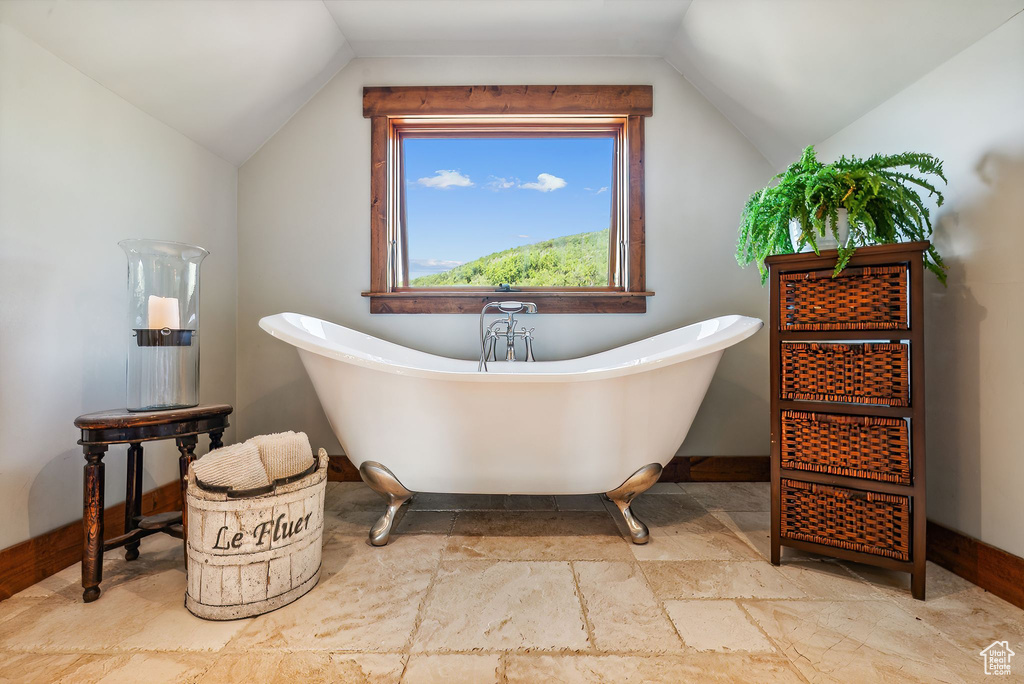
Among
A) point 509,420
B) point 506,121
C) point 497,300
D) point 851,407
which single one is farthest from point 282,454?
point 506,121

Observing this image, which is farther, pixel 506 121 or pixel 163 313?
pixel 506 121

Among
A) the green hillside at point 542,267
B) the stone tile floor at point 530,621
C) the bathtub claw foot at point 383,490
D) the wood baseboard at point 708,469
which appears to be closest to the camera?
the stone tile floor at point 530,621

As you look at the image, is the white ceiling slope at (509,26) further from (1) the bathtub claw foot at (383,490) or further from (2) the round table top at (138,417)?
(1) the bathtub claw foot at (383,490)

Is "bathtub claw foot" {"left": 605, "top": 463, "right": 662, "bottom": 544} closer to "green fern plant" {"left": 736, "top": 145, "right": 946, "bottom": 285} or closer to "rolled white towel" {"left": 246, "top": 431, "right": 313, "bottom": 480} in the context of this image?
"green fern plant" {"left": 736, "top": 145, "right": 946, "bottom": 285}

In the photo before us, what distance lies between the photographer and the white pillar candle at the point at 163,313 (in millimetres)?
1384

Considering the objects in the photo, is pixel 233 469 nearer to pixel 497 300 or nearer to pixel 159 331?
pixel 159 331

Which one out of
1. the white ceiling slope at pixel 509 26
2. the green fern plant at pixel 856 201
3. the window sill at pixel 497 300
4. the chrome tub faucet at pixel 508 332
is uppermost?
the white ceiling slope at pixel 509 26

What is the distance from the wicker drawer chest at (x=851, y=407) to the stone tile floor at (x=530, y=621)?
15 cm

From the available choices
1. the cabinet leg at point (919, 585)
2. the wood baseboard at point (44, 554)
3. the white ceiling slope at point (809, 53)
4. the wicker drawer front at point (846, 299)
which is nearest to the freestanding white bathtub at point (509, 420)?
the wicker drawer front at point (846, 299)

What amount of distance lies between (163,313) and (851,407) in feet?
7.07

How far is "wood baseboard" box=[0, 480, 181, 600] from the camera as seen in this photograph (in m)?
1.27

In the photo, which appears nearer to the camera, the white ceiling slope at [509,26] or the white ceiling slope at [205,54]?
the white ceiling slope at [205,54]

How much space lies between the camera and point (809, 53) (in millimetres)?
1733

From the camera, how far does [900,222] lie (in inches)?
54.4
